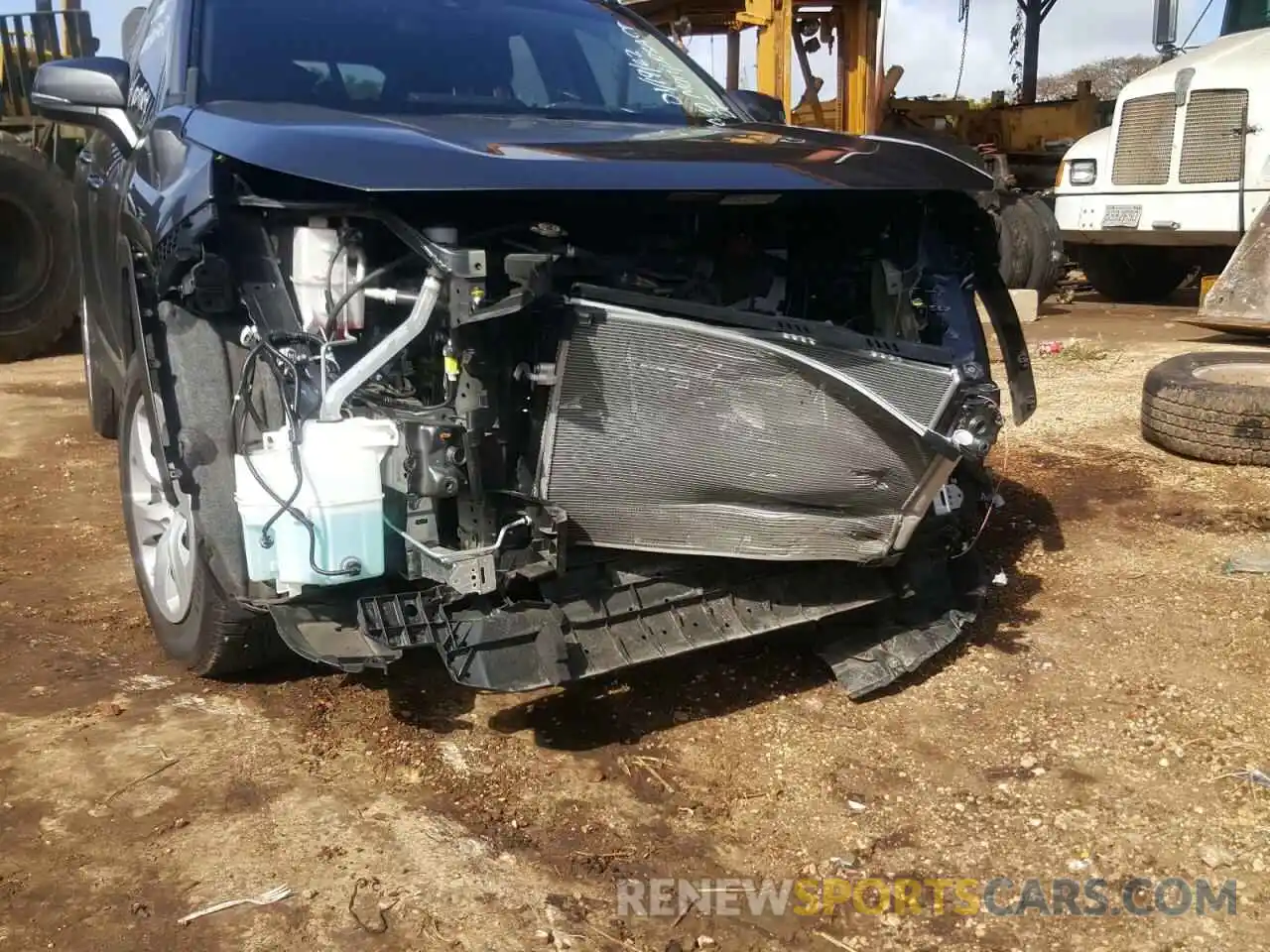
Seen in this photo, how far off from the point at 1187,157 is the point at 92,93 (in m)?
8.21

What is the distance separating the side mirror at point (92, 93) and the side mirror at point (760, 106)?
2038 mm

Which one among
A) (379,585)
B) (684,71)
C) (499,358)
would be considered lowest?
(379,585)

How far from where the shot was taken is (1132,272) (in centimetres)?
1071

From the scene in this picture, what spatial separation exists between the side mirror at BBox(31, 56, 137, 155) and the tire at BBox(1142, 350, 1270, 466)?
13.3 ft

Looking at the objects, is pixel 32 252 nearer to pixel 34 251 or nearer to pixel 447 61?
pixel 34 251

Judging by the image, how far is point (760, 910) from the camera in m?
2.16

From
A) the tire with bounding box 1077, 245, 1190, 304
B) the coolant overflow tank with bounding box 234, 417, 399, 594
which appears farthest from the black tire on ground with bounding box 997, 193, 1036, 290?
the coolant overflow tank with bounding box 234, 417, 399, 594

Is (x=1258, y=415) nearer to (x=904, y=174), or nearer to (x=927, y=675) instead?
(x=927, y=675)

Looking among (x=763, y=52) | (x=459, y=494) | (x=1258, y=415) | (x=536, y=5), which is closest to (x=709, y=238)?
(x=459, y=494)

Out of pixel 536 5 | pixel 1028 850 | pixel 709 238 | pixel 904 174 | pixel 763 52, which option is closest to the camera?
pixel 1028 850

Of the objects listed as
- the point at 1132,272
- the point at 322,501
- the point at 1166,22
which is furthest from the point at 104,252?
the point at 1132,272

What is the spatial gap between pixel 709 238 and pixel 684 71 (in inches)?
56.6

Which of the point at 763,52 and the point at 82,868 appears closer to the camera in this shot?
the point at 82,868

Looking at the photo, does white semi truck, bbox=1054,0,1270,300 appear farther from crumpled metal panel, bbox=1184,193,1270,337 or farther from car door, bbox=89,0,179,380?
car door, bbox=89,0,179,380
